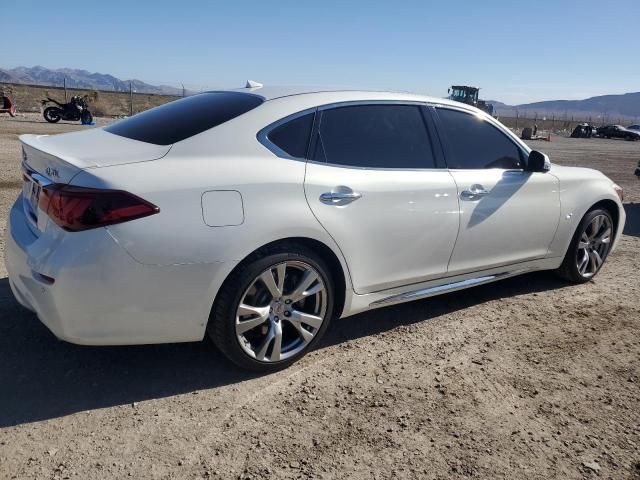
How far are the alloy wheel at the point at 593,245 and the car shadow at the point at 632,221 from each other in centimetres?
281

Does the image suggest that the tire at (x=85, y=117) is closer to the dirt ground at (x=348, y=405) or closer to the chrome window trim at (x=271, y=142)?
the dirt ground at (x=348, y=405)

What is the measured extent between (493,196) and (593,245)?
5.58 feet

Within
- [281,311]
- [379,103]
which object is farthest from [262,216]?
[379,103]

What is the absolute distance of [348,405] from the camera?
2.98m

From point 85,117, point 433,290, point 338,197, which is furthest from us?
point 85,117

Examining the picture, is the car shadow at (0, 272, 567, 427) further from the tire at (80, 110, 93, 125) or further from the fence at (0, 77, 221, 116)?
the tire at (80, 110, 93, 125)

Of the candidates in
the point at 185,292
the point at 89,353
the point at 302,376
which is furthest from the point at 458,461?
the point at 89,353

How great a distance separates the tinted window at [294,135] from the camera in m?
3.22

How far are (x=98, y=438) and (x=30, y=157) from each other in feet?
5.41

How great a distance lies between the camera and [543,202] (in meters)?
4.49

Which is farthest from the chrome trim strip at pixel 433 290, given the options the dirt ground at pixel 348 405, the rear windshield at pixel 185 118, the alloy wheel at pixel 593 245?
the rear windshield at pixel 185 118

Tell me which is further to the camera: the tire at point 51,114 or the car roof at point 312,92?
the tire at point 51,114

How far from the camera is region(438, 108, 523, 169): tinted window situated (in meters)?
4.04

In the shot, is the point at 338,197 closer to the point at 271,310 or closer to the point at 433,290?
the point at 271,310
